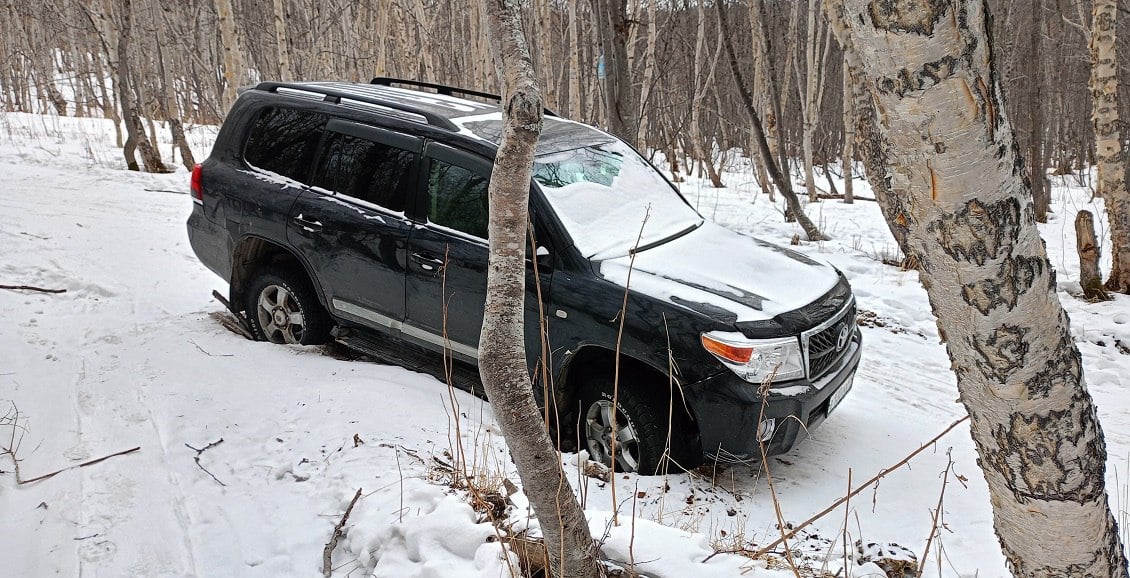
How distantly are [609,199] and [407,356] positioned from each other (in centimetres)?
162

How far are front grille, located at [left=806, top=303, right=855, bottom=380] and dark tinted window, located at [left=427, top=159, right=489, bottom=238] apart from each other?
1859 millimetres

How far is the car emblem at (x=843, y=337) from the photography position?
3.86 m

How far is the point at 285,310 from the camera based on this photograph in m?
5.00

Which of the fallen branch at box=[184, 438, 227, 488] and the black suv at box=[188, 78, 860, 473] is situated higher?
the black suv at box=[188, 78, 860, 473]

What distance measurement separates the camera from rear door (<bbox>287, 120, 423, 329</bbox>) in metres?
4.41

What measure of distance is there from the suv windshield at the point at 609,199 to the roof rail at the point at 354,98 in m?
0.65

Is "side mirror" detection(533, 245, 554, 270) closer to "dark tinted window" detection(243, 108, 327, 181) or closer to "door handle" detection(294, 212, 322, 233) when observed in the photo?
"door handle" detection(294, 212, 322, 233)

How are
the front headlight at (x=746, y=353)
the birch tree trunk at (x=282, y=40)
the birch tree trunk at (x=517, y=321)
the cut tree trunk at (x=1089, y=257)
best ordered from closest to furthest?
1. the birch tree trunk at (x=517, y=321)
2. the front headlight at (x=746, y=353)
3. the cut tree trunk at (x=1089, y=257)
4. the birch tree trunk at (x=282, y=40)

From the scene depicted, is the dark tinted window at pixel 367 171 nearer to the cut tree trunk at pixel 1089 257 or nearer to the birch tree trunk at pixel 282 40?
the birch tree trunk at pixel 282 40

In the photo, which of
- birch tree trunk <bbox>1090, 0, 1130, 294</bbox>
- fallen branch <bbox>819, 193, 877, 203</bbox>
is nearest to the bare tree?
birch tree trunk <bbox>1090, 0, 1130, 294</bbox>

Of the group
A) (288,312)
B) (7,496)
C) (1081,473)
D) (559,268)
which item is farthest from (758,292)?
(7,496)

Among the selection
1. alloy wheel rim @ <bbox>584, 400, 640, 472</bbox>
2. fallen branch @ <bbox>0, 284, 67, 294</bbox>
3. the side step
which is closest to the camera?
alloy wheel rim @ <bbox>584, 400, 640, 472</bbox>

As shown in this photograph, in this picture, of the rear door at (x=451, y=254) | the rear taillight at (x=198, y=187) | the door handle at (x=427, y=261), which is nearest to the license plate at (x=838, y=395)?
the rear door at (x=451, y=254)

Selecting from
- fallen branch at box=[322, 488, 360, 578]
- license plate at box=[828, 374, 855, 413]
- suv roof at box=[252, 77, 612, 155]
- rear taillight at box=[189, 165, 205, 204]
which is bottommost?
fallen branch at box=[322, 488, 360, 578]
